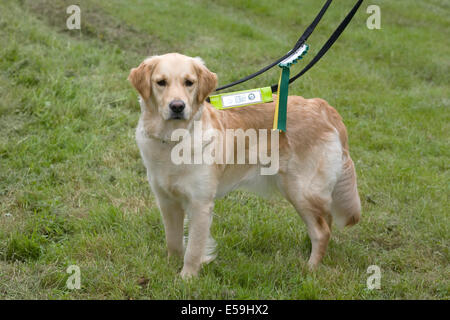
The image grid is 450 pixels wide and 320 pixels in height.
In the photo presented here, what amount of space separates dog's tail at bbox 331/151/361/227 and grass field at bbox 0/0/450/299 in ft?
1.01

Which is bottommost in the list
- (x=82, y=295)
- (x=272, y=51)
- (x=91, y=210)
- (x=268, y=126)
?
(x=82, y=295)

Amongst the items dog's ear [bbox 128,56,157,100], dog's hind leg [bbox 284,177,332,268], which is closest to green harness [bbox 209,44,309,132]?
dog's hind leg [bbox 284,177,332,268]

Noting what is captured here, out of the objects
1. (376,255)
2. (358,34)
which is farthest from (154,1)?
(376,255)

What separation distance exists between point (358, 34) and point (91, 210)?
7361 mm

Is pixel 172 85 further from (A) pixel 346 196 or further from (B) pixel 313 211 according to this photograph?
(A) pixel 346 196

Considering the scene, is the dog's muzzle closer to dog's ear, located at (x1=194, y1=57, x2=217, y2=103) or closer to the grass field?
dog's ear, located at (x1=194, y1=57, x2=217, y2=103)

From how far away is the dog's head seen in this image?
282 centimetres

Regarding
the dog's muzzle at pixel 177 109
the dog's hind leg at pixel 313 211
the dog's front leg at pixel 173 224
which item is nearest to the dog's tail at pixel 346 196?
the dog's hind leg at pixel 313 211

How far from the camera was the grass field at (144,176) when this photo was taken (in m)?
3.20

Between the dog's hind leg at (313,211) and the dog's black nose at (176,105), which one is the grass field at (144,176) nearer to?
the dog's hind leg at (313,211)

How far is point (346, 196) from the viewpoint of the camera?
3.56 metres

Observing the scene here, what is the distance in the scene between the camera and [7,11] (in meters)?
7.95

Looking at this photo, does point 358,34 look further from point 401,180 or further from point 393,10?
point 401,180

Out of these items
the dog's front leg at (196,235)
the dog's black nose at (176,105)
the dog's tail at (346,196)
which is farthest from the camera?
the dog's tail at (346,196)
